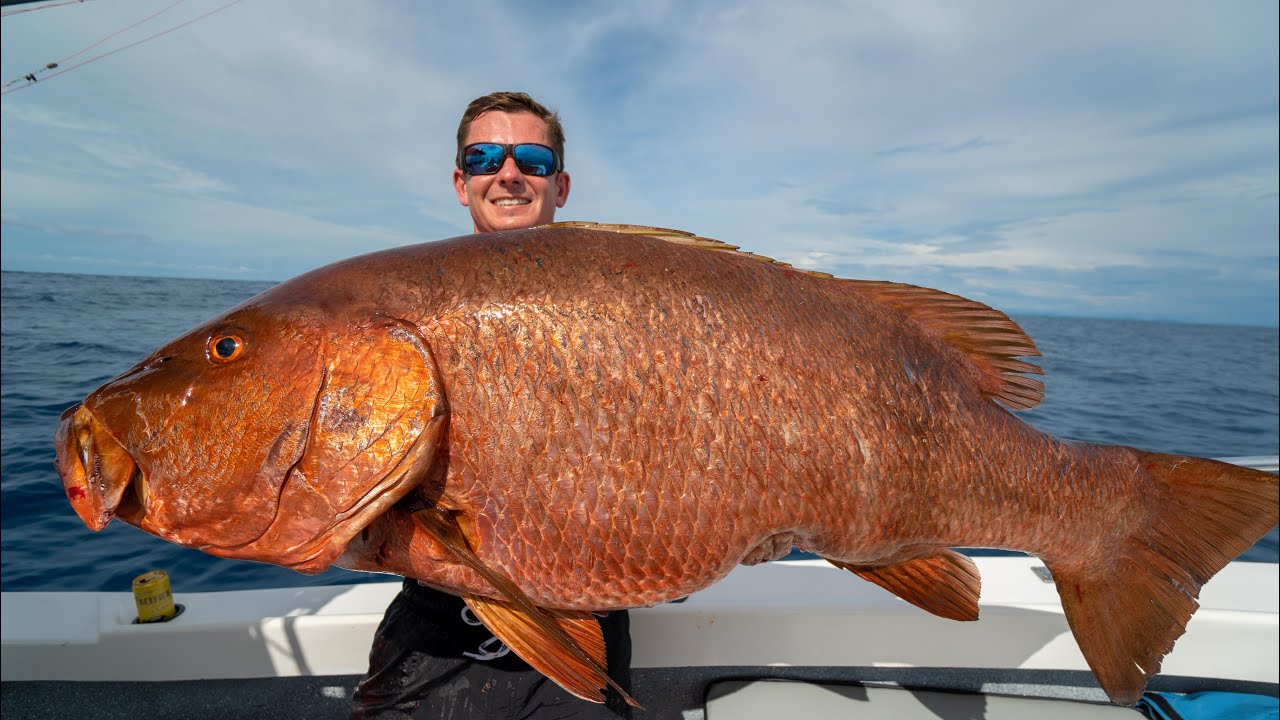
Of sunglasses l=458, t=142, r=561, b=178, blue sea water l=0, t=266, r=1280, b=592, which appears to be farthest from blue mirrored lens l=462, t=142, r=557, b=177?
blue sea water l=0, t=266, r=1280, b=592

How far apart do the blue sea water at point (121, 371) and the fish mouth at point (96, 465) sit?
202 inches

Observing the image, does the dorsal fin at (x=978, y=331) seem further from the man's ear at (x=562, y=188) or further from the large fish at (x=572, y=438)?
the man's ear at (x=562, y=188)

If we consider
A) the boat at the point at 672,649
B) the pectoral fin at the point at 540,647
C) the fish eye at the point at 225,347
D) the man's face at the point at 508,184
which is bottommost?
the boat at the point at 672,649

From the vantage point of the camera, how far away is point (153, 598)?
2707mm

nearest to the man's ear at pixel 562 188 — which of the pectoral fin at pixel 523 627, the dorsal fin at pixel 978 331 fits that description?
the dorsal fin at pixel 978 331

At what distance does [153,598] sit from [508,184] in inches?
96.7

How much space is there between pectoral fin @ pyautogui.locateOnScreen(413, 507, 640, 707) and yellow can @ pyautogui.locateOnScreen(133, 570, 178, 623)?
2.25 meters

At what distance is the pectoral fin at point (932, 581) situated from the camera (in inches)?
65.4

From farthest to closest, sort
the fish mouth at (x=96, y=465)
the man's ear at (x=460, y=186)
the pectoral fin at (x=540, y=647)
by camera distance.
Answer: the man's ear at (x=460, y=186) < the pectoral fin at (x=540, y=647) < the fish mouth at (x=96, y=465)

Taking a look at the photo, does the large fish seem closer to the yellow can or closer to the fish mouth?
the fish mouth

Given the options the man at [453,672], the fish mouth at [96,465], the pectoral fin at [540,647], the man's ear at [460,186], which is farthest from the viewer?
the man's ear at [460,186]

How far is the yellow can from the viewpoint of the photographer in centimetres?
267

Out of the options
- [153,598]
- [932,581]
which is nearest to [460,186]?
[153,598]

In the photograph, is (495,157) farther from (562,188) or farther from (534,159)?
(562,188)
